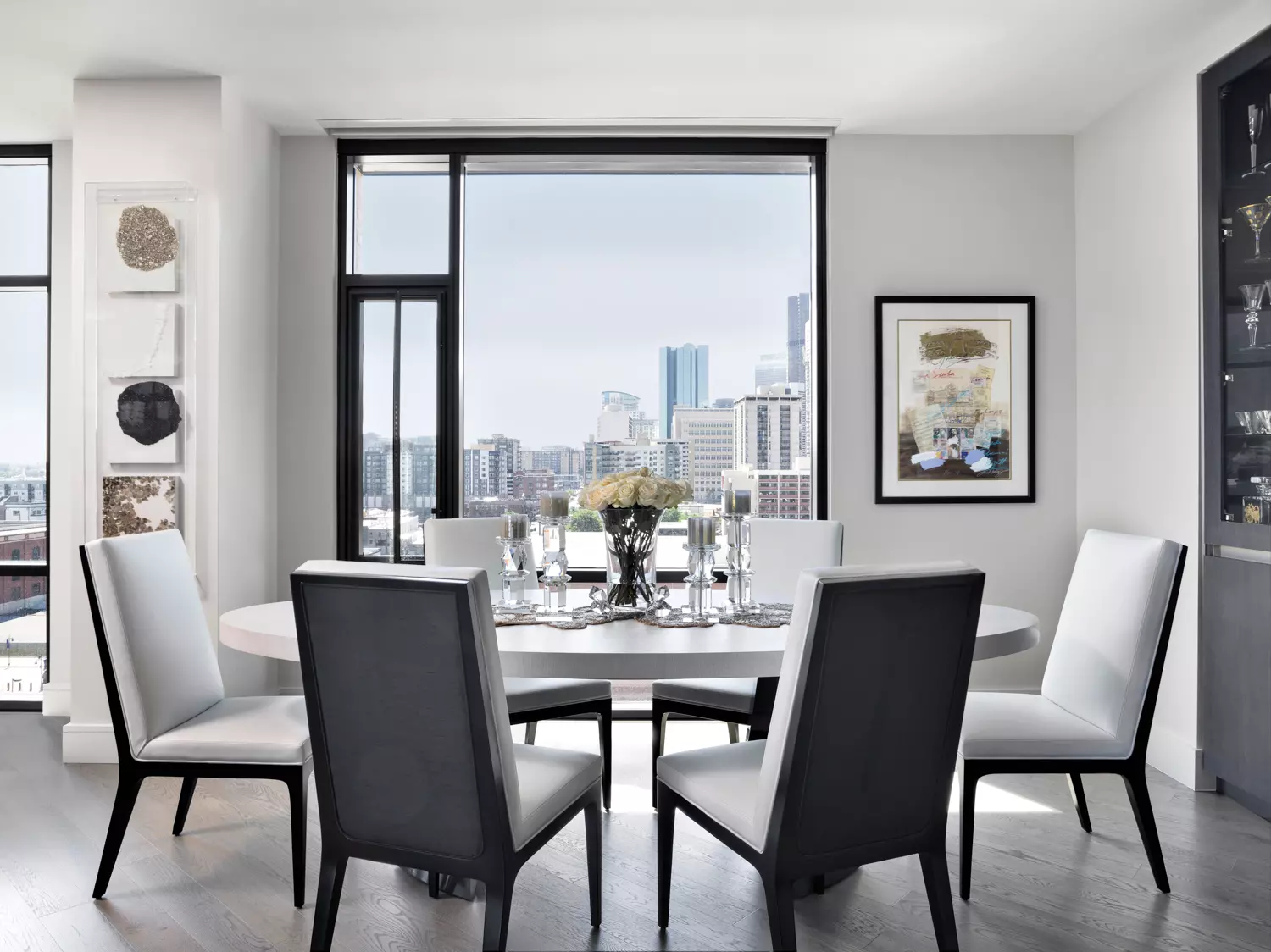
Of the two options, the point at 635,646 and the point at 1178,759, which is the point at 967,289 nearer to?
the point at 1178,759

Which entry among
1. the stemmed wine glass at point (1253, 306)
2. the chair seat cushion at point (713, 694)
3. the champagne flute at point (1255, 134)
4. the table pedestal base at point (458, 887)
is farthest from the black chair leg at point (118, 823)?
the champagne flute at point (1255, 134)

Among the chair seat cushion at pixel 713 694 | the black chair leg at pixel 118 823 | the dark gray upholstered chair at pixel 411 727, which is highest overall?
→ the dark gray upholstered chair at pixel 411 727

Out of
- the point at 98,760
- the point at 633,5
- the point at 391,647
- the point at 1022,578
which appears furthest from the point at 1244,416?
the point at 98,760

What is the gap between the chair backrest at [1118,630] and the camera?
212 centimetres

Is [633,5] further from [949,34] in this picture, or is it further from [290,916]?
[290,916]

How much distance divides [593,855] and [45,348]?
12.0 ft

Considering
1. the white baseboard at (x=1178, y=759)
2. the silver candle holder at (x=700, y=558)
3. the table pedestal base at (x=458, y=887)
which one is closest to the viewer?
the table pedestal base at (x=458, y=887)

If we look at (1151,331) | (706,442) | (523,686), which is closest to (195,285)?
(523,686)

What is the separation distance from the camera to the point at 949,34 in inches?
113

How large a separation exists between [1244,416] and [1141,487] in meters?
0.58

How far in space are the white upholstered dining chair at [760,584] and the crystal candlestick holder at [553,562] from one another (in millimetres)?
486

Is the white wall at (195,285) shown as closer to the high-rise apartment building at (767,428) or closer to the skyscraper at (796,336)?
the high-rise apartment building at (767,428)

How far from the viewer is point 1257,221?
2.70 m

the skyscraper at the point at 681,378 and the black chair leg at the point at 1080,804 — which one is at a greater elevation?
the skyscraper at the point at 681,378
